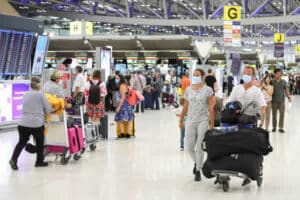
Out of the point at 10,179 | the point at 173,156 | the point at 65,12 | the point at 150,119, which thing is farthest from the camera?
the point at 65,12

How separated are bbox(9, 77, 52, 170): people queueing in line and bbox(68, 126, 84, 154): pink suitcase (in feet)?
2.10

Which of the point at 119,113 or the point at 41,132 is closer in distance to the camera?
the point at 41,132

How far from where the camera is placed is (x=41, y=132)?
8.57 meters

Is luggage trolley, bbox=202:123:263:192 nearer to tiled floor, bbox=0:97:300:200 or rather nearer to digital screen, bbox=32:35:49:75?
tiled floor, bbox=0:97:300:200

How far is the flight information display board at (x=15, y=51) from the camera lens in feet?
47.8

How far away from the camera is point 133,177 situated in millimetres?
7906

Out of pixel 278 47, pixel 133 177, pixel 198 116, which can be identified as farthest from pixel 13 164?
pixel 278 47

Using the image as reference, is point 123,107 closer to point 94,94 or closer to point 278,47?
point 94,94

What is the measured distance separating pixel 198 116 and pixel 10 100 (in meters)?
8.00

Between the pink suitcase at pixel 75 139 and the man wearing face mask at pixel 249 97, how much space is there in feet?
9.59

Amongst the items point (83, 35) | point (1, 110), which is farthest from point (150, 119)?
point (83, 35)

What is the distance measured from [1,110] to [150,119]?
19.8 feet

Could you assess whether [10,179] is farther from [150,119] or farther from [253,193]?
[150,119]

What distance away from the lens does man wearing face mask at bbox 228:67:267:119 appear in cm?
745
